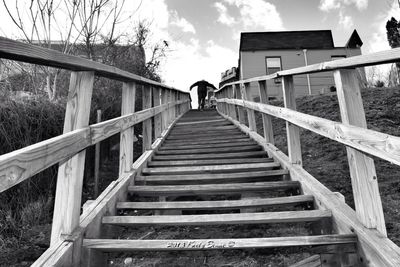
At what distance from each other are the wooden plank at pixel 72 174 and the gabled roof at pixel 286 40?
19.7 m

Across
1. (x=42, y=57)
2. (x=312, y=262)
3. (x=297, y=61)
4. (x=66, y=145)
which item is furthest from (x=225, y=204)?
(x=297, y=61)

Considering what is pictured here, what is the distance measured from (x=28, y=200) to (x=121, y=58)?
6.75m

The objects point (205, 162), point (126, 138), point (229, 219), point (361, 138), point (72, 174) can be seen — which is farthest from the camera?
point (205, 162)

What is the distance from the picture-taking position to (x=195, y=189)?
303 centimetres

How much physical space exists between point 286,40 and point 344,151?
18475 millimetres

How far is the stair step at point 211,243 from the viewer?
1.90 metres

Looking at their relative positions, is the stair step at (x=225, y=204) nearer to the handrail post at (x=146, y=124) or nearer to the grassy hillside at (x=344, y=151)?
the grassy hillside at (x=344, y=151)

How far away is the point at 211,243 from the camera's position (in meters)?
1.96

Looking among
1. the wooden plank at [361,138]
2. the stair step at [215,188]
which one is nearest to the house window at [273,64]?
the stair step at [215,188]

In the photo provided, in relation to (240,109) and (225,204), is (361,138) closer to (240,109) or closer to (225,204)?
(225,204)

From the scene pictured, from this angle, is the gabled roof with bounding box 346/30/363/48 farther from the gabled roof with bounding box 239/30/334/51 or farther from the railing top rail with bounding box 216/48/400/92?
the railing top rail with bounding box 216/48/400/92

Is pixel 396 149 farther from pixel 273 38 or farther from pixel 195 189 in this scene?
pixel 273 38

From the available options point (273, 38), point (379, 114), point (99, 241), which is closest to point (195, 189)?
point (99, 241)

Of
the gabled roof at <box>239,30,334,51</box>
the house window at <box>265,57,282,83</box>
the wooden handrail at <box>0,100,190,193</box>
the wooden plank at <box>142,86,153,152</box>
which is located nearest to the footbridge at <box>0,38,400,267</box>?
the wooden handrail at <box>0,100,190,193</box>
